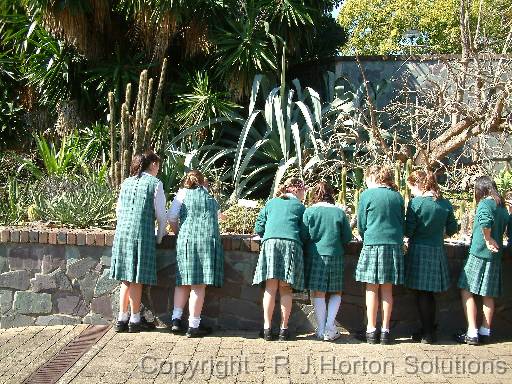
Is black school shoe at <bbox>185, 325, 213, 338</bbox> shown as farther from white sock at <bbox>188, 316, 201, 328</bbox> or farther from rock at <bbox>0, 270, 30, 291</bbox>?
rock at <bbox>0, 270, 30, 291</bbox>

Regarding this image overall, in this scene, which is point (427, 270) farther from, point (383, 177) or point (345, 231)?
point (383, 177)

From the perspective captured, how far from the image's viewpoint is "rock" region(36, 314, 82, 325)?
22.9 feet

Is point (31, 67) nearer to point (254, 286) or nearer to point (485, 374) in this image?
point (254, 286)

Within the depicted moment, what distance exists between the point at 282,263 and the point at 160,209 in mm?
1231

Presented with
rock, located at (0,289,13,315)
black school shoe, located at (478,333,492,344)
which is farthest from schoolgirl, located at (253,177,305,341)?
rock, located at (0,289,13,315)

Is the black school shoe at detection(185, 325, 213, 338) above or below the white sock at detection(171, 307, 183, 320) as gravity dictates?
below

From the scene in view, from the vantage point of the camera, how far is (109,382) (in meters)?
5.26

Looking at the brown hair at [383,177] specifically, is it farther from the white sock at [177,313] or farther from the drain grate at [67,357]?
the drain grate at [67,357]

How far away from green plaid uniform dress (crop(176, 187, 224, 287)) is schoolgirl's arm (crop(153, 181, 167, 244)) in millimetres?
183

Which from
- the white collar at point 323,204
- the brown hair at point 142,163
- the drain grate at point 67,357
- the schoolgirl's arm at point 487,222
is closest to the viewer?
the drain grate at point 67,357

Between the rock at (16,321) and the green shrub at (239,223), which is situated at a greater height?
the green shrub at (239,223)

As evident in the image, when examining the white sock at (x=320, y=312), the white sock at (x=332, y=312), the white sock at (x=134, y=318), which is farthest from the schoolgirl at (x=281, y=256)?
the white sock at (x=134, y=318)

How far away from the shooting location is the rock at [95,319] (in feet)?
22.8

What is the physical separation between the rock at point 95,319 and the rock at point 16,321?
537 mm
